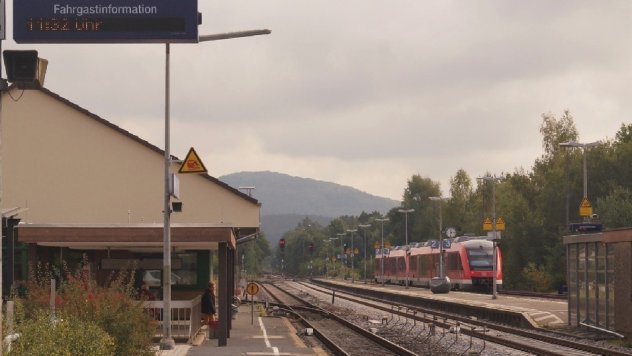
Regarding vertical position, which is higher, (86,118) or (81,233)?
(86,118)

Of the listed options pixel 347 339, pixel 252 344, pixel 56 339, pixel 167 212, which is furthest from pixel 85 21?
pixel 347 339

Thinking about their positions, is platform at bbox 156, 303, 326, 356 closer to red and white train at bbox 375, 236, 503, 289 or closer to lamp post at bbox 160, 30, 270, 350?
lamp post at bbox 160, 30, 270, 350

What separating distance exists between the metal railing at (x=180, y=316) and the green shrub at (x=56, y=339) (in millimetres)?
12553

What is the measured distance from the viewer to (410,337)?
34.1 metres

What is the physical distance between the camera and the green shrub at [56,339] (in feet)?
44.1

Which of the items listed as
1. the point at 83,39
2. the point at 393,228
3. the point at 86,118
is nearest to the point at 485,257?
the point at 86,118

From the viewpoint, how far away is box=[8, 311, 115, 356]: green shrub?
13.4 meters

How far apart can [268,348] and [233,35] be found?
8212mm

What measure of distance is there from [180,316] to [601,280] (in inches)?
481

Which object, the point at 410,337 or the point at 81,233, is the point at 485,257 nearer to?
the point at 410,337

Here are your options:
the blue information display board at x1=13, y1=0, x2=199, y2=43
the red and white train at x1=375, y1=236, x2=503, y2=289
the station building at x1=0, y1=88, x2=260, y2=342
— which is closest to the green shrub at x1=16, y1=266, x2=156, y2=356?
the blue information display board at x1=13, y1=0, x2=199, y2=43

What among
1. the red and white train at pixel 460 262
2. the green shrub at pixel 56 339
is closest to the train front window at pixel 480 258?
the red and white train at pixel 460 262

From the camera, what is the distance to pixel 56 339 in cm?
1426

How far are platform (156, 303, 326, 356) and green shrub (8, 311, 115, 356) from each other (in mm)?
6750
